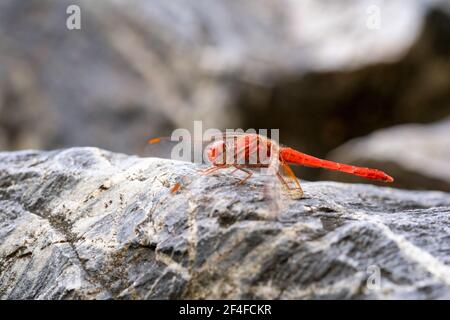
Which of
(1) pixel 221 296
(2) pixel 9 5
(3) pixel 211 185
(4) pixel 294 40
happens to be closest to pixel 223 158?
(3) pixel 211 185

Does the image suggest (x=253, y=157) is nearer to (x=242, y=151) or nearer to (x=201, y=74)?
(x=242, y=151)

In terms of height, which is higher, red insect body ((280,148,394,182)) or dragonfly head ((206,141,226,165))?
dragonfly head ((206,141,226,165))

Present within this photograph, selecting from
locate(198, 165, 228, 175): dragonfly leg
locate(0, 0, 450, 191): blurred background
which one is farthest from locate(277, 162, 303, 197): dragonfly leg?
locate(0, 0, 450, 191): blurred background

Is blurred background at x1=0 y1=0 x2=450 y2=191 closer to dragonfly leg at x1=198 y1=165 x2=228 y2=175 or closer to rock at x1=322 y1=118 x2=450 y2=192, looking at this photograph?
rock at x1=322 y1=118 x2=450 y2=192

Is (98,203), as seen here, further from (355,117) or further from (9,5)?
(355,117)

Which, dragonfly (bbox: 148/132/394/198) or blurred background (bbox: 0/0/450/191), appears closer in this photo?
dragonfly (bbox: 148/132/394/198)

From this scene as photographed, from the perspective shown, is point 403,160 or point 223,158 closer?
point 223,158

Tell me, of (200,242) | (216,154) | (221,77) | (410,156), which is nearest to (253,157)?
(216,154)
